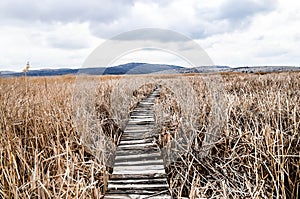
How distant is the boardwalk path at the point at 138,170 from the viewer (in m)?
2.35

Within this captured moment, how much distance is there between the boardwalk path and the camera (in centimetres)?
235

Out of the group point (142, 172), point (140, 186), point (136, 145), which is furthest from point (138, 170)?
point (136, 145)

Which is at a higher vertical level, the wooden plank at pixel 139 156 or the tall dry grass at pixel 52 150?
the tall dry grass at pixel 52 150

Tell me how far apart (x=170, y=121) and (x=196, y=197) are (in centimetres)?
218

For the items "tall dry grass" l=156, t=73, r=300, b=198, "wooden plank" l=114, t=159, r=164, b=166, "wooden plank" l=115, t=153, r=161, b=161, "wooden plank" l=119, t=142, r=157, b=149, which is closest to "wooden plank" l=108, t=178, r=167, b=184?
"tall dry grass" l=156, t=73, r=300, b=198

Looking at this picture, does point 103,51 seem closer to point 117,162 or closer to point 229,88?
point 117,162

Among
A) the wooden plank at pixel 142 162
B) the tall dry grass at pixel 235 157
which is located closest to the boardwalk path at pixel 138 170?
the wooden plank at pixel 142 162

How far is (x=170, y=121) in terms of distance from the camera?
421 centimetres

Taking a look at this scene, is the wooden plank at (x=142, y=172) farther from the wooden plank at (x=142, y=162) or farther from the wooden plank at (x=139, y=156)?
the wooden plank at (x=139, y=156)

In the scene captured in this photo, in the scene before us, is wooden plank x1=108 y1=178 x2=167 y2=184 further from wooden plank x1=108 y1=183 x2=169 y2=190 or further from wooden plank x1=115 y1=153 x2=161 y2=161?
wooden plank x1=115 y1=153 x2=161 y2=161

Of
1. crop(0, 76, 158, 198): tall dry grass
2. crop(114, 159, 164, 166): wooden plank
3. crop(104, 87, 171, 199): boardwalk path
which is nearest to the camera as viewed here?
crop(0, 76, 158, 198): tall dry grass

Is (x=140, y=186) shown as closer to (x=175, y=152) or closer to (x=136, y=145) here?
(x=175, y=152)

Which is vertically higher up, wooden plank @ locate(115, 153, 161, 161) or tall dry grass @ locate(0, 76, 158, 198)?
tall dry grass @ locate(0, 76, 158, 198)

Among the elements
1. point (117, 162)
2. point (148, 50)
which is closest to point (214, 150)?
point (117, 162)
